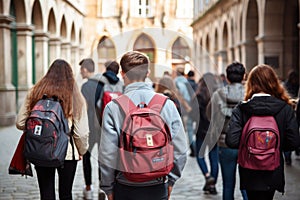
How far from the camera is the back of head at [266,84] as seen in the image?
496 centimetres

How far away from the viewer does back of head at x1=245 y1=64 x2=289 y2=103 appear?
496 cm

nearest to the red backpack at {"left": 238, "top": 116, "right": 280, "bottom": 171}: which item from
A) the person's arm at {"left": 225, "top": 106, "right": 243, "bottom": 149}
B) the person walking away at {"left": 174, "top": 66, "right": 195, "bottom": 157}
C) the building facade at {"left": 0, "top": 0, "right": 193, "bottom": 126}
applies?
the person's arm at {"left": 225, "top": 106, "right": 243, "bottom": 149}

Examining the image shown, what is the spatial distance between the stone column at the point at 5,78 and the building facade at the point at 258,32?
817 cm

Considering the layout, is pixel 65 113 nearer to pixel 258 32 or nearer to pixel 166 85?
pixel 166 85

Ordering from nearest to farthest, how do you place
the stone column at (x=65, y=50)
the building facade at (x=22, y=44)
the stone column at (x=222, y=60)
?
the building facade at (x=22, y=44) < the stone column at (x=222, y=60) < the stone column at (x=65, y=50)

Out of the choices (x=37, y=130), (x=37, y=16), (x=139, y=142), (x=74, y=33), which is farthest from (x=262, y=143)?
(x=74, y=33)

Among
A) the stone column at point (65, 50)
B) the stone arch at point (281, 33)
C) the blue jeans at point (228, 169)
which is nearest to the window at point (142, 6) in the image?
the stone column at point (65, 50)

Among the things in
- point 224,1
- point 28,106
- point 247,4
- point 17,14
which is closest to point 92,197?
point 28,106

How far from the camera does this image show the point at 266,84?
16.3 feet

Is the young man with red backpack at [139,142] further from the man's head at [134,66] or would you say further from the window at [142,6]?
the window at [142,6]

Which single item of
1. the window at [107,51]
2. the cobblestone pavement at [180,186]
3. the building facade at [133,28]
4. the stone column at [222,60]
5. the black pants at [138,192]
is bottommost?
the cobblestone pavement at [180,186]

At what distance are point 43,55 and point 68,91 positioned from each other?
18128 millimetres

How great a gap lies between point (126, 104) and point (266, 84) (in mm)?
1593

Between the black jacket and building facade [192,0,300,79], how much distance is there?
44.8 ft
